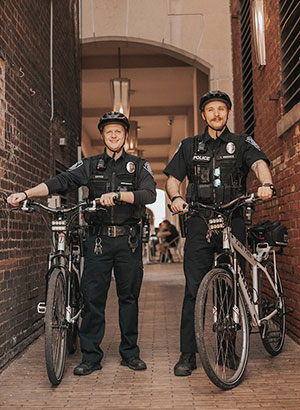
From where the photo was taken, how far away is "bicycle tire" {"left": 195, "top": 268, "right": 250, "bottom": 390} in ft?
11.0

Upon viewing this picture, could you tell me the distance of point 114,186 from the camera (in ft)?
13.3

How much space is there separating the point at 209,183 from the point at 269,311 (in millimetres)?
1189

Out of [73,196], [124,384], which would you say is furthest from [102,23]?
[124,384]

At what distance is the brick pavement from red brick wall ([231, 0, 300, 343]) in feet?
1.89

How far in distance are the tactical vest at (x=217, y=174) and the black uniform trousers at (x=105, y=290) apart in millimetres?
668

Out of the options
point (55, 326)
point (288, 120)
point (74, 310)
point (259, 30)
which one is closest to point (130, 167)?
point (74, 310)

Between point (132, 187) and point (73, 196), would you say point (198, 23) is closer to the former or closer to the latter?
point (73, 196)

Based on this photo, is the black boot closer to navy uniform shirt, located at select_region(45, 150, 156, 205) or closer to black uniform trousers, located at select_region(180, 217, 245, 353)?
black uniform trousers, located at select_region(180, 217, 245, 353)

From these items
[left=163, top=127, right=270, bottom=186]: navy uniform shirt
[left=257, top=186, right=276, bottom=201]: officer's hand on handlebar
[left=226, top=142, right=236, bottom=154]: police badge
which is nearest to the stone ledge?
[left=163, top=127, right=270, bottom=186]: navy uniform shirt

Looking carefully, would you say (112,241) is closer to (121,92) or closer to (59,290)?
(59,290)

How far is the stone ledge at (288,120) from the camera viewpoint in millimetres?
4512

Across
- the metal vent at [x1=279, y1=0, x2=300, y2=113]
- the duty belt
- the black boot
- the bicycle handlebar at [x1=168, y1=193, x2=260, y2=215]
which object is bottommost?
the black boot

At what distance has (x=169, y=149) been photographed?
23547 mm

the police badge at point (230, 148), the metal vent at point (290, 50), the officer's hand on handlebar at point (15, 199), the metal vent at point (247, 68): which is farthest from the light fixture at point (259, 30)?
the officer's hand on handlebar at point (15, 199)
